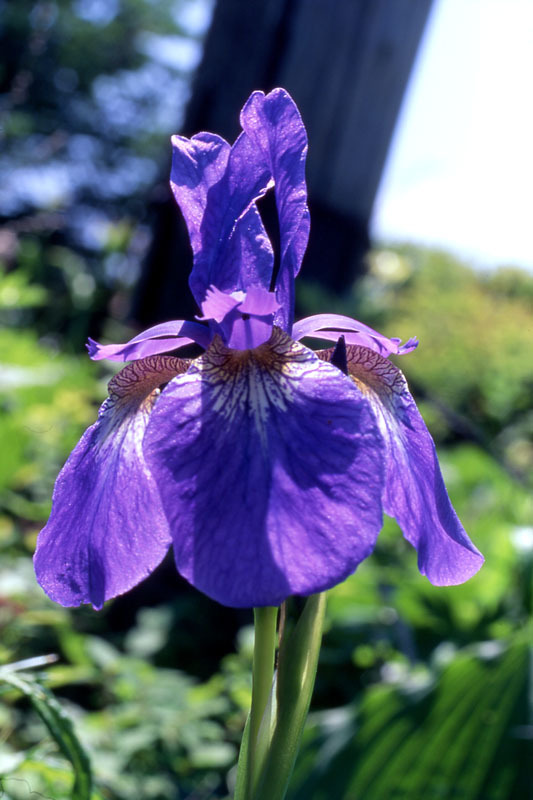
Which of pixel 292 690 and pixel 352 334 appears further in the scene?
pixel 352 334

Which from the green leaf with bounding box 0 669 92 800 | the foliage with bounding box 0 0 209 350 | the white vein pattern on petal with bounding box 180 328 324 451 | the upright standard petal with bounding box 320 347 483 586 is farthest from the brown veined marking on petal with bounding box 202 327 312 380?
the foliage with bounding box 0 0 209 350

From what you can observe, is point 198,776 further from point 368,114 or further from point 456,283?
point 456,283

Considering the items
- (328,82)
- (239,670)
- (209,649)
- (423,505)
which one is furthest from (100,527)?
(328,82)

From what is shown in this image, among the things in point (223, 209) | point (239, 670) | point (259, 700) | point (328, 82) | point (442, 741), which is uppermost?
point (328, 82)

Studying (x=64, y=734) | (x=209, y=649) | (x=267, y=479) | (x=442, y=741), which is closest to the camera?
(x=267, y=479)

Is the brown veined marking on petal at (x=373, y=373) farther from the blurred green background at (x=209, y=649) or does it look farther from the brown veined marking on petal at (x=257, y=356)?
the blurred green background at (x=209, y=649)

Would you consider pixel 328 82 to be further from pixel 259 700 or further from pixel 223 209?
pixel 259 700

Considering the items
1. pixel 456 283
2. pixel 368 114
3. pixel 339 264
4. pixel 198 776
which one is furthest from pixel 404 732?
pixel 456 283

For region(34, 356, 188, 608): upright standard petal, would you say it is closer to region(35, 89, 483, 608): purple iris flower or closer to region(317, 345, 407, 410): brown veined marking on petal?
region(35, 89, 483, 608): purple iris flower
